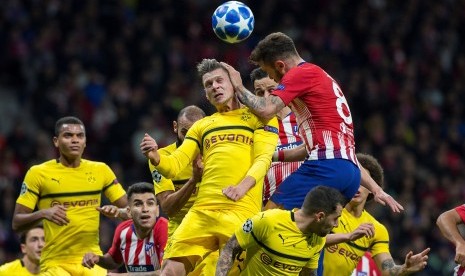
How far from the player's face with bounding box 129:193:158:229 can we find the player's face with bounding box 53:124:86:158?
1087mm

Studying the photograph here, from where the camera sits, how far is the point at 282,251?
8.72 meters

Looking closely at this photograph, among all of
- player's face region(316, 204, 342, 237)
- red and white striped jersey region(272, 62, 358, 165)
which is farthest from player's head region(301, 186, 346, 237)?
red and white striped jersey region(272, 62, 358, 165)

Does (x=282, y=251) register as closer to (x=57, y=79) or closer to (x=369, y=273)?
(x=369, y=273)

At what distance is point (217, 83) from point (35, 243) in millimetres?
4284

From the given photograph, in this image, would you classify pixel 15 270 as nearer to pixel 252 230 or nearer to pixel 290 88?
pixel 252 230

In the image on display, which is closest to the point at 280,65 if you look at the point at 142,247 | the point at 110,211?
the point at 110,211

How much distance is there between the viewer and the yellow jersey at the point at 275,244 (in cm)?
855

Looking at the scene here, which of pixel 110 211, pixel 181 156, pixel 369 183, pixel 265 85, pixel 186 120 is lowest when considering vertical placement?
pixel 369 183

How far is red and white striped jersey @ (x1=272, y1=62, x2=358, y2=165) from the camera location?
8.80 m

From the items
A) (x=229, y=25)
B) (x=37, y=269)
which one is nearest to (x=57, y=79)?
(x=37, y=269)

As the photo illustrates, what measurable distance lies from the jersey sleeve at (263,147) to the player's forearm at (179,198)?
2.38ft

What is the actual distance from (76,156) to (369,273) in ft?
10.9

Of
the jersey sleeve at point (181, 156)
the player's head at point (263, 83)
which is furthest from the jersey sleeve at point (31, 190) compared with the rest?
the jersey sleeve at point (181, 156)

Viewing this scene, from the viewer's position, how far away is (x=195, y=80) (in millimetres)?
19984
